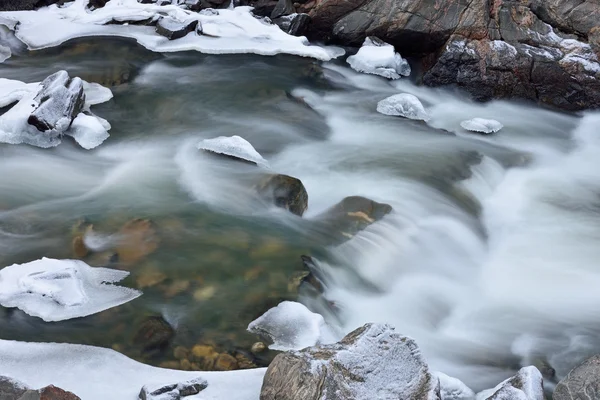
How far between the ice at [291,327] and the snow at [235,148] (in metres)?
2.43

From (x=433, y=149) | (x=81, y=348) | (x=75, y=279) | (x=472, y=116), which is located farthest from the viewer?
(x=472, y=116)

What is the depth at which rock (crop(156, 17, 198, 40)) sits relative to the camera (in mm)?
10367

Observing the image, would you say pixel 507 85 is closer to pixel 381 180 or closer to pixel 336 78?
pixel 336 78

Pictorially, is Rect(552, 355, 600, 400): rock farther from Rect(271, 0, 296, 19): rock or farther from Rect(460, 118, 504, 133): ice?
Rect(271, 0, 296, 19): rock

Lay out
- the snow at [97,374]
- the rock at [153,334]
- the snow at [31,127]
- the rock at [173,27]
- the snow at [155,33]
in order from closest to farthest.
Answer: the snow at [97,374] < the rock at [153,334] < the snow at [31,127] < the snow at [155,33] < the rock at [173,27]

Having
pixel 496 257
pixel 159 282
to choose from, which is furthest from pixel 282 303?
pixel 496 257

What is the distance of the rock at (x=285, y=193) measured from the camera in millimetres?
6156

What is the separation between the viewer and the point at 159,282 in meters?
5.09

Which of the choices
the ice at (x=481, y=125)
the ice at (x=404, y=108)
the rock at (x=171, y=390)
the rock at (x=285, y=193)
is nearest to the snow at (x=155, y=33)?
the ice at (x=404, y=108)

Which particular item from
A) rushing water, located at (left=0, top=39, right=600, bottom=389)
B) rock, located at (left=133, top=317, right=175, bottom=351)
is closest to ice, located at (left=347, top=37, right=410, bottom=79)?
rushing water, located at (left=0, top=39, right=600, bottom=389)

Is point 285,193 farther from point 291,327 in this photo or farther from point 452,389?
point 452,389

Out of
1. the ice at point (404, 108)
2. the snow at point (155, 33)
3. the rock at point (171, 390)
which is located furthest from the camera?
the snow at point (155, 33)

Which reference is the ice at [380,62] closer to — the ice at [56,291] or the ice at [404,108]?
the ice at [404,108]

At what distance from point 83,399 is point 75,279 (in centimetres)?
110
